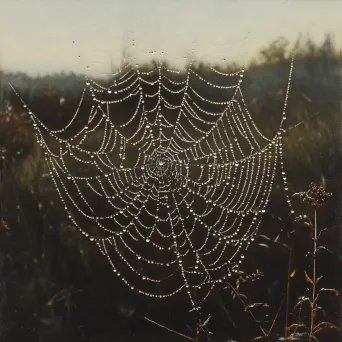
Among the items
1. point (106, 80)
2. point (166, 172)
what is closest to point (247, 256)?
point (166, 172)

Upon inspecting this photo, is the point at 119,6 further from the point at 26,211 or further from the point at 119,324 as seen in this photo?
the point at 119,324

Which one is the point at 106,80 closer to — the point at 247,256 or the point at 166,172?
the point at 166,172

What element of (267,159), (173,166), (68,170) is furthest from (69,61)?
(267,159)

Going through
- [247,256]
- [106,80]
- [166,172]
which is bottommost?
[247,256]

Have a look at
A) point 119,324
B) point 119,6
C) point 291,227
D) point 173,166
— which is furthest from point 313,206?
point 119,6

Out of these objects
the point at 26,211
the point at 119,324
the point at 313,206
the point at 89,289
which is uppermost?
the point at 26,211

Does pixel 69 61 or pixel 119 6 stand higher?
pixel 119 6
